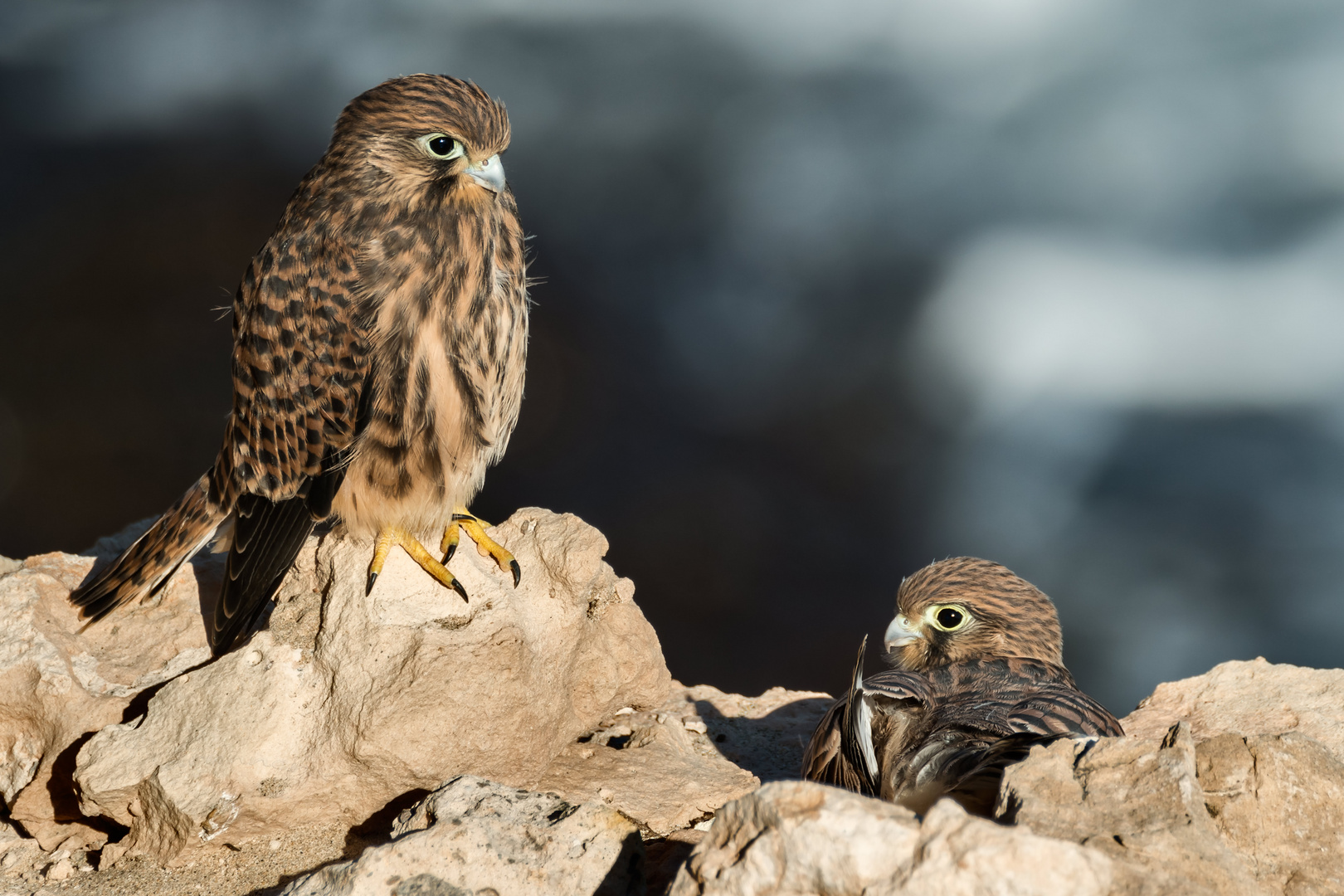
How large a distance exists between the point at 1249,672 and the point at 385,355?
2690mm

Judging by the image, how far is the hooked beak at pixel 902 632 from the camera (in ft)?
9.14

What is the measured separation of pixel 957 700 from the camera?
2373mm

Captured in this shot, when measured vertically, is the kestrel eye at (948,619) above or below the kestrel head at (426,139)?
below

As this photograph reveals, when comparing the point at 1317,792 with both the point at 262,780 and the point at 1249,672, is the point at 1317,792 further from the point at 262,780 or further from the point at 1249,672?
the point at 262,780

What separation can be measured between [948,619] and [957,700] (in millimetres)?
431

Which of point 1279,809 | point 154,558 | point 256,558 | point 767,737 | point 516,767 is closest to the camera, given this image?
point 1279,809

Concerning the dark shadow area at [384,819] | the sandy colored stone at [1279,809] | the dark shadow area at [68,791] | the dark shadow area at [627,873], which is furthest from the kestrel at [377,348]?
the sandy colored stone at [1279,809]

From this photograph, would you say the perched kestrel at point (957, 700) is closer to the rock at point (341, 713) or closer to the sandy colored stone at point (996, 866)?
the sandy colored stone at point (996, 866)

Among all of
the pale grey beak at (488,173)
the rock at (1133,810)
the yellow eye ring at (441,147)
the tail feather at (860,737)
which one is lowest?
the tail feather at (860,737)

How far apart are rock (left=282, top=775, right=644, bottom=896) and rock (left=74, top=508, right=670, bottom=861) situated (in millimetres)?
393

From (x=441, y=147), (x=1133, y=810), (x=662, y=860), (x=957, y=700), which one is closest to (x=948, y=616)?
(x=957, y=700)

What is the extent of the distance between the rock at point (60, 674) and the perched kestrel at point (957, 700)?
1705mm

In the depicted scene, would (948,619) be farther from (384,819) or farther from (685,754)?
(384,819)

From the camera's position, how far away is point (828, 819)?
131cm
